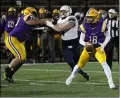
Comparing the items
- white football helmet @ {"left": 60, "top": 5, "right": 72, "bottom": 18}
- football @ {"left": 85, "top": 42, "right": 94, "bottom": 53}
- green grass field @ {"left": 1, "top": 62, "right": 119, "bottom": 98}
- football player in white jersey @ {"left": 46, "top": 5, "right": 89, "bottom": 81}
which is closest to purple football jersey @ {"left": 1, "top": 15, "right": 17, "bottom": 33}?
green grass field @ {"left": 1, "top": 62, "right": 119, "bottom": 98}

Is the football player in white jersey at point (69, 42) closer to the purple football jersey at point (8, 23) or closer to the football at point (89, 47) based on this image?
the football at point (89, 47)

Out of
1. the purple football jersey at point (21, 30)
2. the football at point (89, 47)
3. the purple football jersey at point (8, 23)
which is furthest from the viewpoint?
the purple football jersey at point (8, 23)

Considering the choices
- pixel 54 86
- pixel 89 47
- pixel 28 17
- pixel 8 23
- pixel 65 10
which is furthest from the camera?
pixel 8 23

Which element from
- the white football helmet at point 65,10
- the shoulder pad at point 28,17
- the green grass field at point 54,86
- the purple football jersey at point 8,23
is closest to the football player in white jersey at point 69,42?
the white football helmet at point 65,10

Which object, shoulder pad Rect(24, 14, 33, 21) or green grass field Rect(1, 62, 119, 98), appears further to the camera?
shoulder pad Rect(24, 14, 33, 21)

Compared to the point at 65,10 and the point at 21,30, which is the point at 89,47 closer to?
the point at 65,10

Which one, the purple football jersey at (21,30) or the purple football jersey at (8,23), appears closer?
the purple football jersey at (21,30)

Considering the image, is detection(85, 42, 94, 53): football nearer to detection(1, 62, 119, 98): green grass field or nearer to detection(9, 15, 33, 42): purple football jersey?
detection(1, 62, 119, 98): green grass field

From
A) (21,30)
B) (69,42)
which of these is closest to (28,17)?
(21,30)

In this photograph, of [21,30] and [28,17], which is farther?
[21,30]

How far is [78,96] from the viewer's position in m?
9.37

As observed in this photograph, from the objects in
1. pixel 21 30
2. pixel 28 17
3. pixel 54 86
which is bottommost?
pixel 54 86

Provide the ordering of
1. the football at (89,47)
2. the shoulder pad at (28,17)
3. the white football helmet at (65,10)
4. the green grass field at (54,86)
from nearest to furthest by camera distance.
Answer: the green grass field at (54,86) → the football at (89,47) → the shoulder pad at (28,17) → the white football helmet at (65,10)

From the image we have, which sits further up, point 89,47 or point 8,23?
point 89,47
